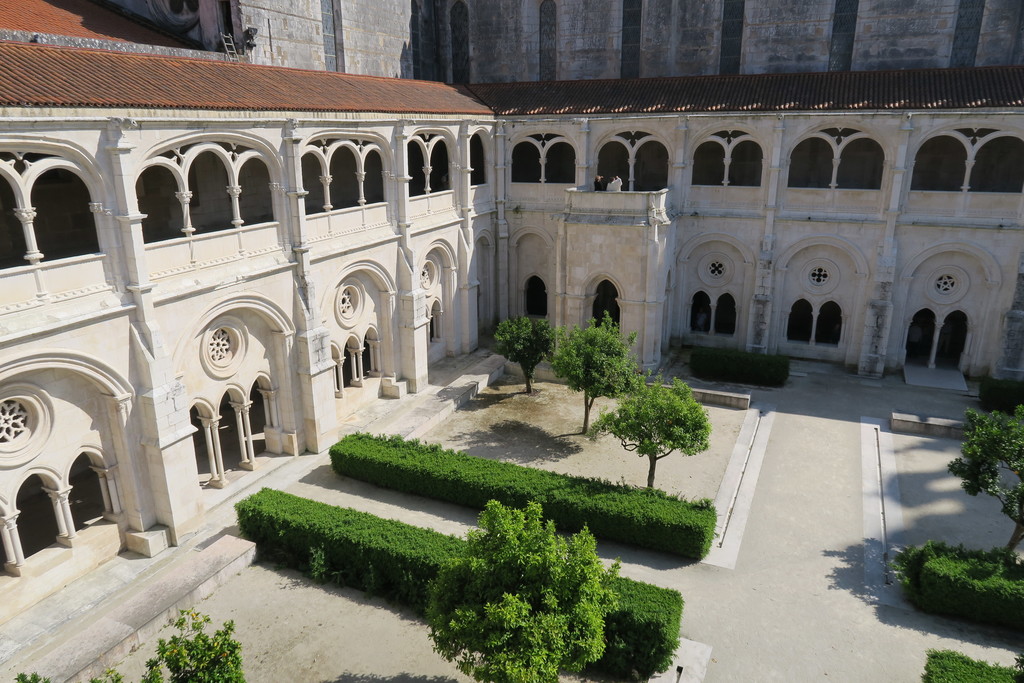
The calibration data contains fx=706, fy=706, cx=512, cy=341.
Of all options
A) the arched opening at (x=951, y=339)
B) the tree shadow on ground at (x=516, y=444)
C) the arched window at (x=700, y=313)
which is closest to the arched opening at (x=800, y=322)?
the arched window at (x=700, y=313)

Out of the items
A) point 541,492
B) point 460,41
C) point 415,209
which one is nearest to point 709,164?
point 415,209

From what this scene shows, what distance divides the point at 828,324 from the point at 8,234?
103 feet

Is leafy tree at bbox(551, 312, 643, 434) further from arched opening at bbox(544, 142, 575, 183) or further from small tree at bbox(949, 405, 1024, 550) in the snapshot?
arched opening at bbox(544, 142, 575, 183)

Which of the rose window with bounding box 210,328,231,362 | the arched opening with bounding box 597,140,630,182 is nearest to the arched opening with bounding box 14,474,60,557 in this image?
the rose window with bounding box 210,328,231,362

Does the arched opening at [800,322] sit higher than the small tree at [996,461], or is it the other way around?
the small tree at [996,461]

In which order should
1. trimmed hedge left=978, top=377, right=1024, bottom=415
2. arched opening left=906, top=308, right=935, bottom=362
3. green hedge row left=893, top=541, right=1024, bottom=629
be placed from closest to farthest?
green hedge row left=893, top=541, right=1024, bottom=629
trimmed hedge left=978, top=377, right=1024, bottom=415
arched opening left=906, top=308, right=935, bottom=362

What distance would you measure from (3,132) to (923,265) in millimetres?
30249

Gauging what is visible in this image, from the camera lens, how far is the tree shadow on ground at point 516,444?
22.8 metres

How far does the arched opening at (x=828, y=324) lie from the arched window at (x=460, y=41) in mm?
21612

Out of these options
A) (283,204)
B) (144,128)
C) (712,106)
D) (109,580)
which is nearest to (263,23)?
(283,204)

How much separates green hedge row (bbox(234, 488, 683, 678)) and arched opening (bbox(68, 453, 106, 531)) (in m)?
4.38

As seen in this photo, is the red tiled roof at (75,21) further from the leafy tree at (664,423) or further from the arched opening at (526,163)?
the leafy tree at (664,423)

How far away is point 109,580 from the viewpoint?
16578 mm

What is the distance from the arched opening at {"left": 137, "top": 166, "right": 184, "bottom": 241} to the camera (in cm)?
2203
